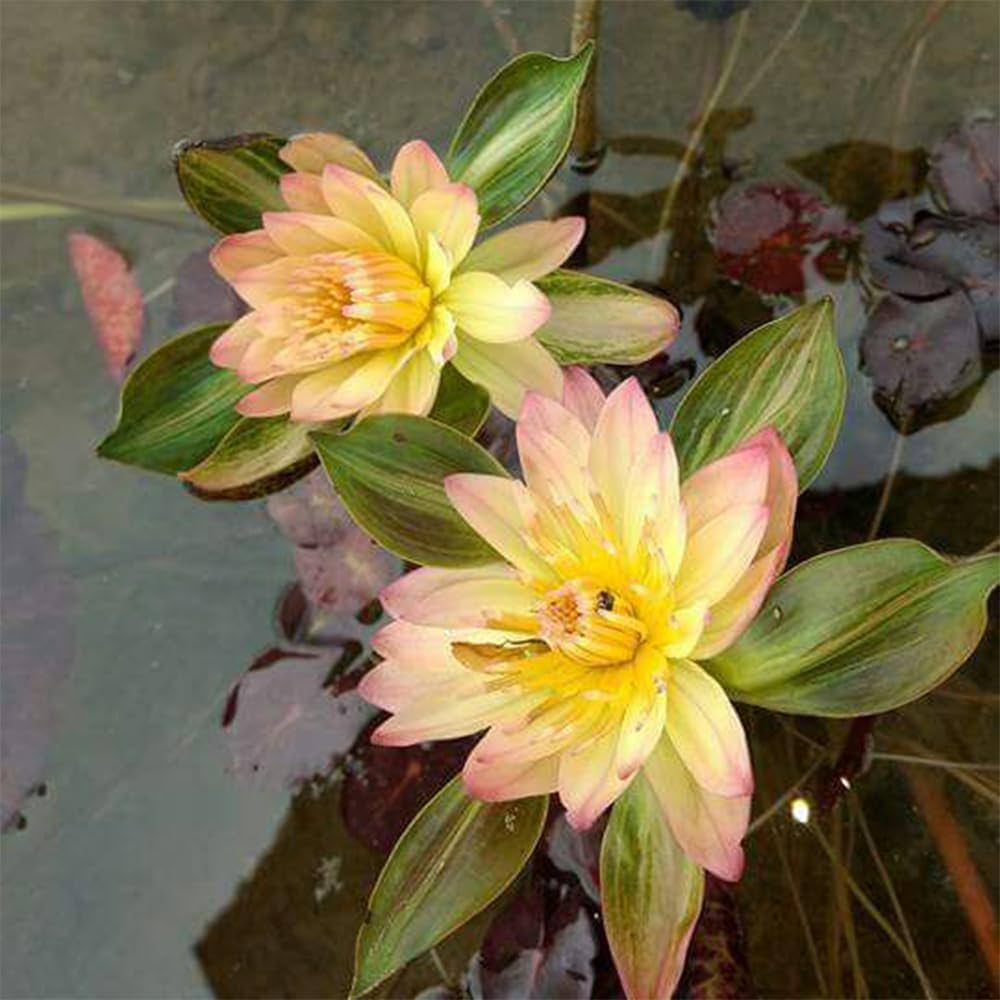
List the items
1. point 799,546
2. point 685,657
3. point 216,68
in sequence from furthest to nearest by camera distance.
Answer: point 216,68 < point 799,546 < point 685,657

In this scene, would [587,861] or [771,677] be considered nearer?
[771,677]

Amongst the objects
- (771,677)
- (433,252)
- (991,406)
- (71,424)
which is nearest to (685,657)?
(771,677)

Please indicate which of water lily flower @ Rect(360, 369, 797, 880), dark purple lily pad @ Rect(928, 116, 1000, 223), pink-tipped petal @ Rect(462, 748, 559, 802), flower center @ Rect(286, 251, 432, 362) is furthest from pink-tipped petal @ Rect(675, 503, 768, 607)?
dark purple lily pad @ Rect(928, 116, 1000, 223)

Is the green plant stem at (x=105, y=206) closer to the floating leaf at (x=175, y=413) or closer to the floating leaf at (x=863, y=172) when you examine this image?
the floating leaf at (x=175, y=413)

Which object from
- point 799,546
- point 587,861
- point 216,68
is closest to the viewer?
point 587,861

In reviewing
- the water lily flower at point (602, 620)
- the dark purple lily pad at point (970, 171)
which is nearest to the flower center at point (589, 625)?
the water lily flower at point (602, 620)

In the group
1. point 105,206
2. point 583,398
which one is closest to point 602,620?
point 583,398

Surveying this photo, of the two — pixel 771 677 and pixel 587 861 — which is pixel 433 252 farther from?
pixel 587 861
